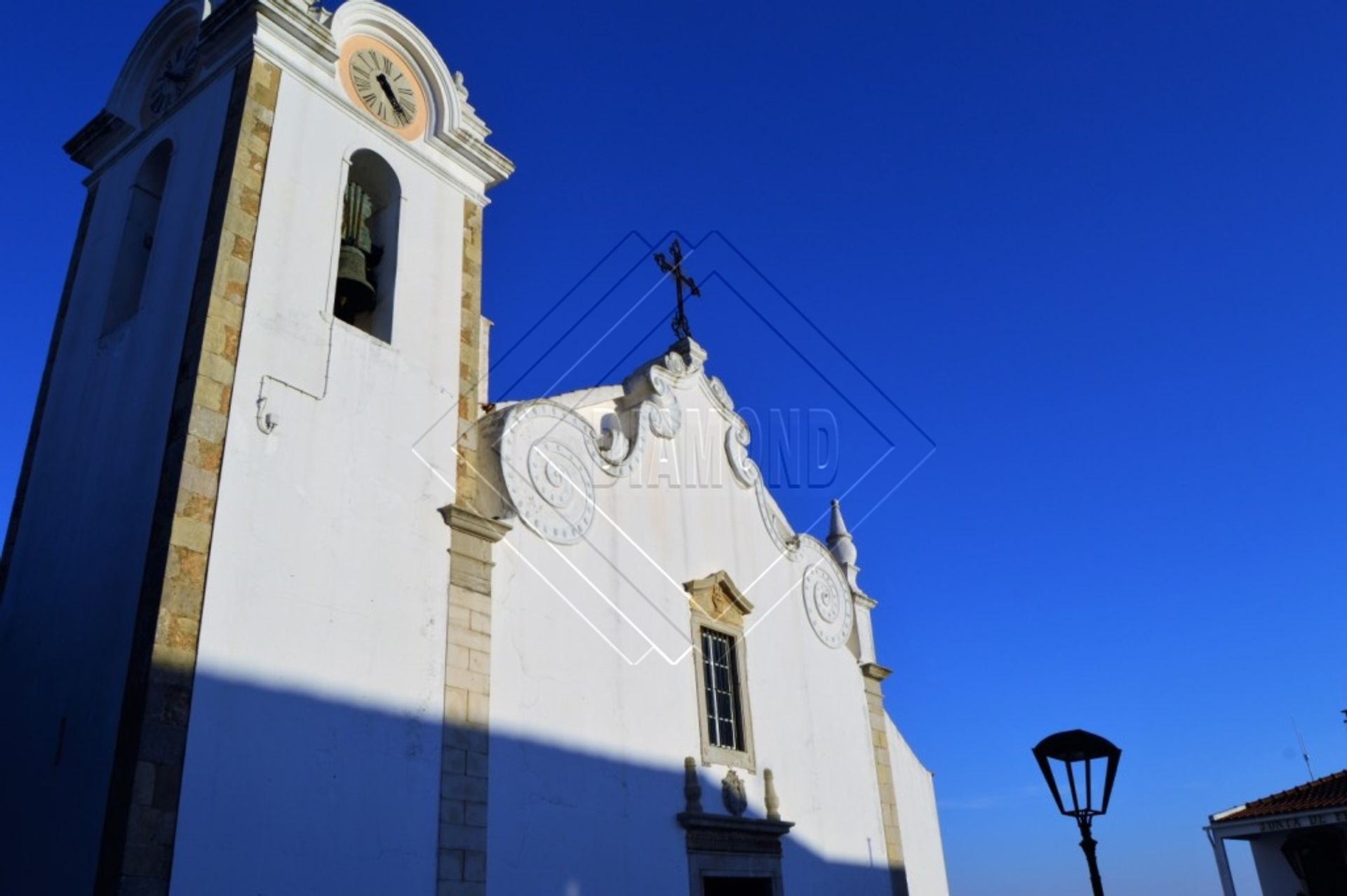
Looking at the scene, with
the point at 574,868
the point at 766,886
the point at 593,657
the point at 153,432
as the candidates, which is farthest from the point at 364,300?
the point at 766,886

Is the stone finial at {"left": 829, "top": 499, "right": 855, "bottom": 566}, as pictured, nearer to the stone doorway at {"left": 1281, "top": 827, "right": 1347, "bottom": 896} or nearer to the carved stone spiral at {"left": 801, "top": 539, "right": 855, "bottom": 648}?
the carved stone spiral at {"left": 801, "top": 539, "right": 855, "bottom": 648}

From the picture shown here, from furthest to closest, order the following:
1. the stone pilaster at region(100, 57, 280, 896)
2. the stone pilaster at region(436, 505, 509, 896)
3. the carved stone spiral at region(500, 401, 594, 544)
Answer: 1. the carved stone spiral at region(500, 401, 594, 544)
2. the stone pilaster at region(436, 505, 509, 896)
3. the stone pilaster at region(100, 57, 280, 896)

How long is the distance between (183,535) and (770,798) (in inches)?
262

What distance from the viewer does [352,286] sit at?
376 inches

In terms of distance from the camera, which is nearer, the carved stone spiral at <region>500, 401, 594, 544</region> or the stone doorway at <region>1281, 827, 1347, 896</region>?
the carved stone spiral at <region>500, 401, 594, 544</region>

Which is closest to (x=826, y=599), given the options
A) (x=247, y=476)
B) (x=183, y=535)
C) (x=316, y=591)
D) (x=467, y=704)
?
(x=467, y=704)

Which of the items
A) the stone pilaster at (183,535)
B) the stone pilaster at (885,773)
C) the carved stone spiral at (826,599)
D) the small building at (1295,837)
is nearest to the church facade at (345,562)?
the stone pilaster at (183,535)

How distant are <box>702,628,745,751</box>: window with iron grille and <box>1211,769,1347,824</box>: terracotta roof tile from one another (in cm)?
763

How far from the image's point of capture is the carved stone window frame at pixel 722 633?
11.0 meters

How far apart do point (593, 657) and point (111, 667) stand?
13.3 feet

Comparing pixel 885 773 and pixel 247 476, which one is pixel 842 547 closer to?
pixel 885 773

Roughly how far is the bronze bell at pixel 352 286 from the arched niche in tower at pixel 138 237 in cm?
156

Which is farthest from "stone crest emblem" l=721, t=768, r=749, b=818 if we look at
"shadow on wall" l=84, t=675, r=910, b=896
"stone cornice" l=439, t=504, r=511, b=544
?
"stone cornice" l=439, t=504, r=511, b=544

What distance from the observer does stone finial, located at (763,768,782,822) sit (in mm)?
11258
